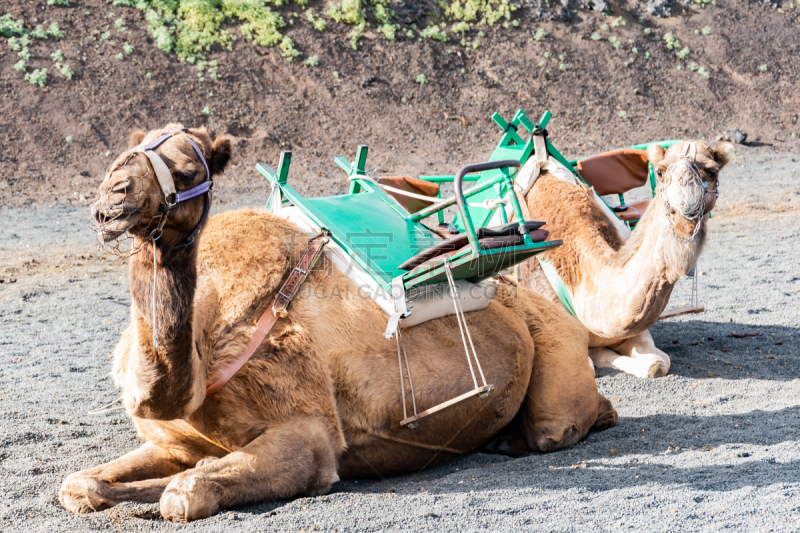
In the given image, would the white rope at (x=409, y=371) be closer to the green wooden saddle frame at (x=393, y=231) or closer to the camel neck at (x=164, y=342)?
the green wooden saddle frame at (x=393, y=231)

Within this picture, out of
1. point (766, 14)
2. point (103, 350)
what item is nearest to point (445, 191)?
point (103, 350)

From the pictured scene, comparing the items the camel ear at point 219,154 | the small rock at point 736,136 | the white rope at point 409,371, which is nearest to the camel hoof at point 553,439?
the white rope at point 409,371

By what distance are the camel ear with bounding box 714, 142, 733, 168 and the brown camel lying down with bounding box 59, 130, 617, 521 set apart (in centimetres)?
152

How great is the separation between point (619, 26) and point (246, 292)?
2105 cm

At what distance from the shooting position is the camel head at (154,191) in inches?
110

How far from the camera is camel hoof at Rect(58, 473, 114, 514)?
146 inches

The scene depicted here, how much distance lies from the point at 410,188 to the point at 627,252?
2568 millimetres

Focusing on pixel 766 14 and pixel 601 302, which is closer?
pixel 601 302

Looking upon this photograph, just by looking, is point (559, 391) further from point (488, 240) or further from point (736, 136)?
point (736, 136)

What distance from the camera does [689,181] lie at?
4250mm

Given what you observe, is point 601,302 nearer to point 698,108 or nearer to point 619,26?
point 698,108

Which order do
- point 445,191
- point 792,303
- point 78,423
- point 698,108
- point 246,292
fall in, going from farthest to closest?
point 698,108
point 445,191
point 792,303
point 78,423
point 246,292

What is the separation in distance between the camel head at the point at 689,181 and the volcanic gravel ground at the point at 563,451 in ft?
4.35

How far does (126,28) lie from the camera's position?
18.4 m
